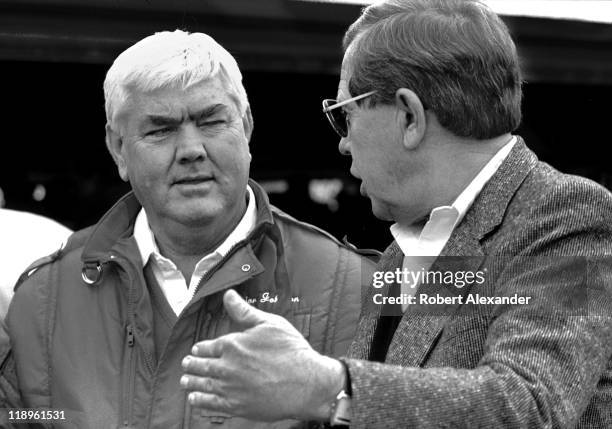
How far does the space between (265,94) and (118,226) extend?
1770 millimetres

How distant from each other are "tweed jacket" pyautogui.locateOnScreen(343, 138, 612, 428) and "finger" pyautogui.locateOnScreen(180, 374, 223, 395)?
0.20 metres

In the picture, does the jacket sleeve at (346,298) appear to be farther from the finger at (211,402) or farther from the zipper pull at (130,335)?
the finger at (211,402)

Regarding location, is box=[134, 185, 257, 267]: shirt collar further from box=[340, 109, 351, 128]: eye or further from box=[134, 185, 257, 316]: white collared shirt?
box=[340, 109, 351, 128]: eye

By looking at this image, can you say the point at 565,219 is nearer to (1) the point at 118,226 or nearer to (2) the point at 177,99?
(2) the point at 177,99

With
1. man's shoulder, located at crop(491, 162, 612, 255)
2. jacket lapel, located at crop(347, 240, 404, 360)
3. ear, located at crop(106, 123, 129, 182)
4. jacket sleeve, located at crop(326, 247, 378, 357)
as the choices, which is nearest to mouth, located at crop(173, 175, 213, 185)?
ear, located at crop(106, 123, 129, 182)

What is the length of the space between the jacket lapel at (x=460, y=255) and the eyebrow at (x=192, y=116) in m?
0.85

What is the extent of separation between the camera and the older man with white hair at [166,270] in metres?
2.32

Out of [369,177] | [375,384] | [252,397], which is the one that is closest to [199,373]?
[252,397]

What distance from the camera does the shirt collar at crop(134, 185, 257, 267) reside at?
2.51 metres

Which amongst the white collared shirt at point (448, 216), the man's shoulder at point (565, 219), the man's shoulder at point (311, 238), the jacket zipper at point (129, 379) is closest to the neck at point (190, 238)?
the man's shoulder at point (311, 238)

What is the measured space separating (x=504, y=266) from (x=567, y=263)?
12 cm

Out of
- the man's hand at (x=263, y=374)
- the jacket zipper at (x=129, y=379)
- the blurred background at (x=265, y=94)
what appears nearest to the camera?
the man's hand at (x=263, y=374)

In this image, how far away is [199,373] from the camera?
149 centimetres

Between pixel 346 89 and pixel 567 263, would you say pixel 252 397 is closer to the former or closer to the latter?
pixel 567 263
